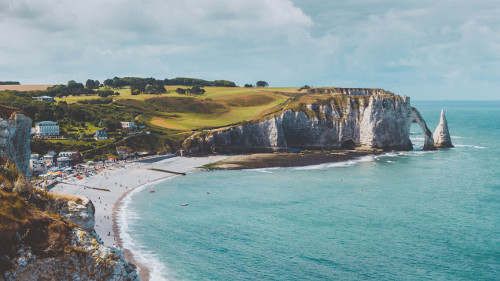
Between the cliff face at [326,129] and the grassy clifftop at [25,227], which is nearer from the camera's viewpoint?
the grassy clifftop at [25,227]

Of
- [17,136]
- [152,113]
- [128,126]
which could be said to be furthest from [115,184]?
[152,113]

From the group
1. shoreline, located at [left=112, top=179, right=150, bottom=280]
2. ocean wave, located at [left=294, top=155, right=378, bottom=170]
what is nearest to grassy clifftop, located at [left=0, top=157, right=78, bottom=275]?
shoreline, located at [left=112, top=179, right=150, bottom=280]

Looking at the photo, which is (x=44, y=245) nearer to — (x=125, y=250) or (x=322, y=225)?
(x=125, y=250)

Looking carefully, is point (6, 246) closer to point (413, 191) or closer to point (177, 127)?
point (413, 191)

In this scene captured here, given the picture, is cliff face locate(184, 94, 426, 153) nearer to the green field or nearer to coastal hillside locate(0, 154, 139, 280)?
the green field

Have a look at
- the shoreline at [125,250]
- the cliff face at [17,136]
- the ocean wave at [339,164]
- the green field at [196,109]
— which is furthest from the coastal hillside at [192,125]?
the cliff face at [17,136]

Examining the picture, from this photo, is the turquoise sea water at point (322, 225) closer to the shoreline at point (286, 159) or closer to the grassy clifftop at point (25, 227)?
the shoreline at point (286, 159)
